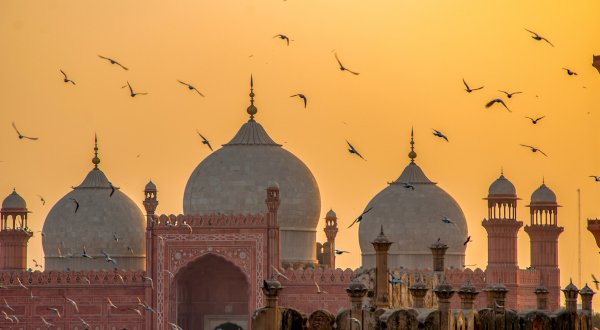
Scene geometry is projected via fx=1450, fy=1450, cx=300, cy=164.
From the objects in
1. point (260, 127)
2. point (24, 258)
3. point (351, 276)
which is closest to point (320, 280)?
point (351, 276)

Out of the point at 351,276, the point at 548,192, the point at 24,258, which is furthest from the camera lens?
the point at 24,258

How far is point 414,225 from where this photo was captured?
5219cm

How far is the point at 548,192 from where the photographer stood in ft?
165

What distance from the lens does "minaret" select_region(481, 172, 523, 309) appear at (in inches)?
1881

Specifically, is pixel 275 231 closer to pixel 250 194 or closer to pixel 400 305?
pixel 250 194

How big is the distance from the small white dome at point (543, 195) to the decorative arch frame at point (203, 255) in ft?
31.9

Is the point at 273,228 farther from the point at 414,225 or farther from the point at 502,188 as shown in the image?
the point at 502,188

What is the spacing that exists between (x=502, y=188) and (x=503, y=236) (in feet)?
6.09

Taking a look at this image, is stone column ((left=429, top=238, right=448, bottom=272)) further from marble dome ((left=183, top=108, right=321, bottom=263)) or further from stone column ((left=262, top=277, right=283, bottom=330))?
stone column ((left=262, top=277, right=283, bottom=330))

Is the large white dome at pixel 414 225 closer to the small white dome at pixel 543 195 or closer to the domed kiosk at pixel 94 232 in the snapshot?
the small white dome at pixel 543 195

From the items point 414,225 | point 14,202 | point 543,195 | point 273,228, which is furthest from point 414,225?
point 14,202

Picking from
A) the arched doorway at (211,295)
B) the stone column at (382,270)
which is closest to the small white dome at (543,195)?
the arched doorway at (211,295)

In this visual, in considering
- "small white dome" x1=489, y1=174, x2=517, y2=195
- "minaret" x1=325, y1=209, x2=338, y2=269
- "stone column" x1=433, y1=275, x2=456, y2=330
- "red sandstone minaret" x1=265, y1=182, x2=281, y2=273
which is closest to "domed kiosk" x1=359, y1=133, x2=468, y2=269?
"minaret" x1=325, y1=209, x2=338, y2=269

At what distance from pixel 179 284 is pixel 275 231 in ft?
13.1
